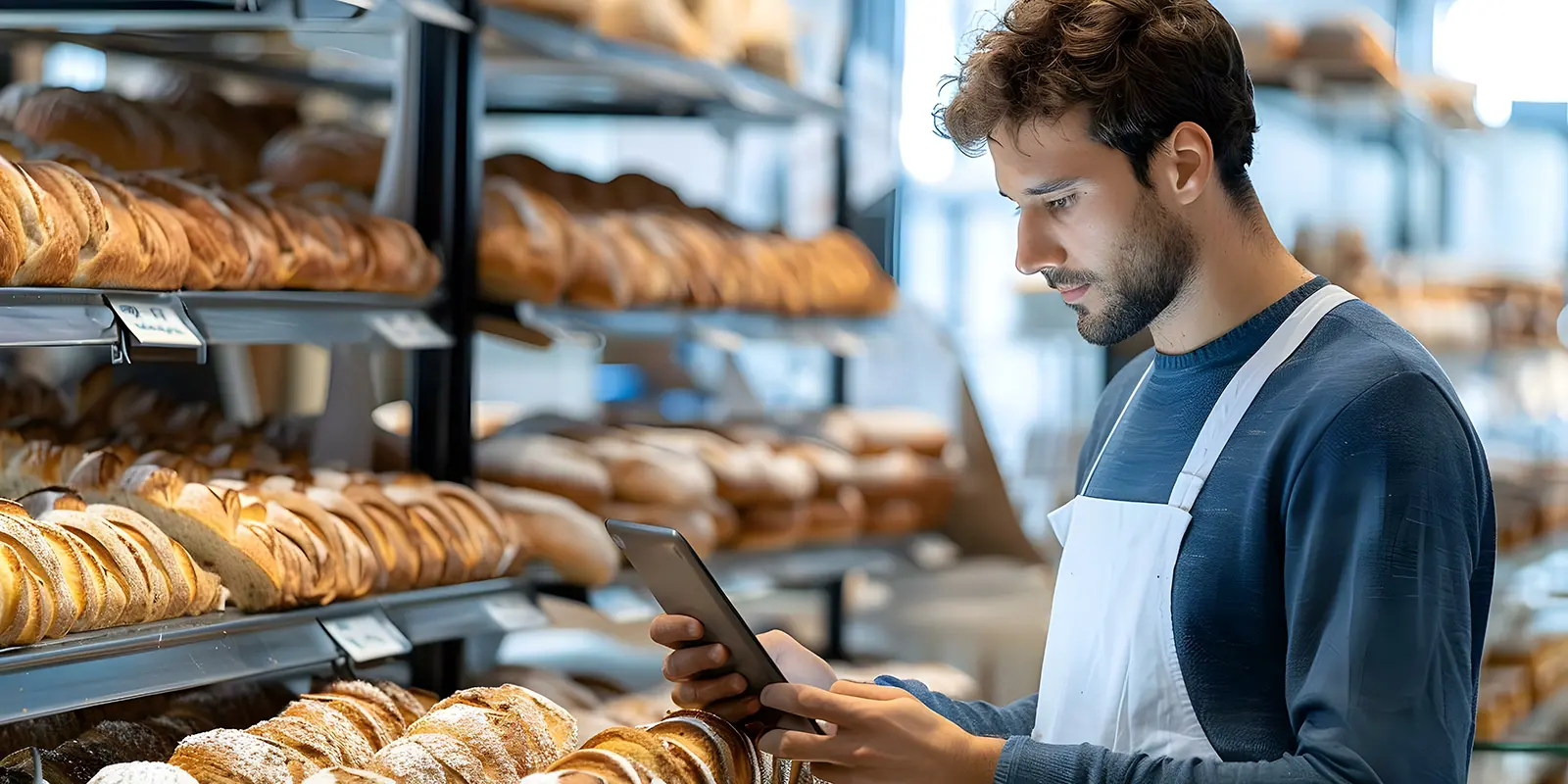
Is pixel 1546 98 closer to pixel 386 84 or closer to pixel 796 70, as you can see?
pixel 796 70

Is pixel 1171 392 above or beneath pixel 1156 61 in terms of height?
beneath

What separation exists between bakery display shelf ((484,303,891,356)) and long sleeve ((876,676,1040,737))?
1333 millimetres

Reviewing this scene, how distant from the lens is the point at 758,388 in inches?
206

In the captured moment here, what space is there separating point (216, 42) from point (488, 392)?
3.00 m

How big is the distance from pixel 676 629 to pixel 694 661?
0.05 meters

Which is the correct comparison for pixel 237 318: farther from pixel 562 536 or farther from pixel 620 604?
pixel 620 604

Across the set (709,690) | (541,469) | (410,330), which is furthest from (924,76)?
(709,690)

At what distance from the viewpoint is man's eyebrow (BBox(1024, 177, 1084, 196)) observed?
5.50ft

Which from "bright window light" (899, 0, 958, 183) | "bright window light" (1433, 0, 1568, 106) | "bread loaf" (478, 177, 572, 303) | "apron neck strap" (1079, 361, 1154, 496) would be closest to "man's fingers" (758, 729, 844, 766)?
"apron neck strap" (1079, 361, 1154, 496)

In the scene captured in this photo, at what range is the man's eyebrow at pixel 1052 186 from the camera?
168 centimetres

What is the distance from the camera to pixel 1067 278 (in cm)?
173

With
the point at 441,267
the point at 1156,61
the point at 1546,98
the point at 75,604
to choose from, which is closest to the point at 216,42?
the point at 441,267

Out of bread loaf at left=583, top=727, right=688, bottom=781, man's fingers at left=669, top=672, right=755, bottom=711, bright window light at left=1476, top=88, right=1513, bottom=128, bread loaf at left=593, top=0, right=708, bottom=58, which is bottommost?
bread loaf at left=583, top=727, right=688, bottom=781

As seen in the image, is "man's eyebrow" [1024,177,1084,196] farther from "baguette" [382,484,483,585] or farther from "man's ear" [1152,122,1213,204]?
"baguette" [382,484,483,585]
